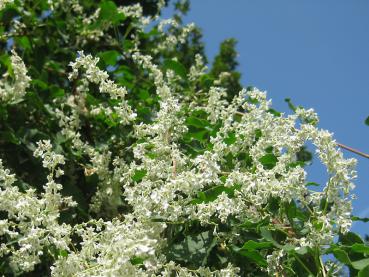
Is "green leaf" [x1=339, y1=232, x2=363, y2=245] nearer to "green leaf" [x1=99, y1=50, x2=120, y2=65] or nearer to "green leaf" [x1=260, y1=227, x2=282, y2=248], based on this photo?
"green leaf" [x1=260, y1=227, x2=282, y2=248]

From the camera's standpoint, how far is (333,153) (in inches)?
87.8

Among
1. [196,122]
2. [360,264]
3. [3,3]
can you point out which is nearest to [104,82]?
[196,122]

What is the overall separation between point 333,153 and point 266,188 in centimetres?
29

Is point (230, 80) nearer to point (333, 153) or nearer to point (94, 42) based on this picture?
point (94, 42)

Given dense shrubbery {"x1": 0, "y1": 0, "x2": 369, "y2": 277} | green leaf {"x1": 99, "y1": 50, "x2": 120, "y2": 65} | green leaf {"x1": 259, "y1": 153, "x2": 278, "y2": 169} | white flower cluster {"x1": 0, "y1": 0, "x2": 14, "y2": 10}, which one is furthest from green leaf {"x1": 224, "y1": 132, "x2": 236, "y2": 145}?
white flower cluster {"x1": 0, "y1": 0, "x2": 14, "y2": 10}

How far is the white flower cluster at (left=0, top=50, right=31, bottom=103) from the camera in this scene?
347 cm

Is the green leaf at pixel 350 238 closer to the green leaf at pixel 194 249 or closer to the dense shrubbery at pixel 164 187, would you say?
the dense shrubbery at pixel 164 187

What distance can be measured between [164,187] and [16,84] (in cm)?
159

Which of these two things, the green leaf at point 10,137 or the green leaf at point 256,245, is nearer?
the green leaf at point 256,245

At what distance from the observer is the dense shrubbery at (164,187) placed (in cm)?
225

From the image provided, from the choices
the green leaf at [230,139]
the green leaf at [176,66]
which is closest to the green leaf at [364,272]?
the green leaf at [230,139]

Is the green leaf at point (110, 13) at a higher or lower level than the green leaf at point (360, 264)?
→ higher

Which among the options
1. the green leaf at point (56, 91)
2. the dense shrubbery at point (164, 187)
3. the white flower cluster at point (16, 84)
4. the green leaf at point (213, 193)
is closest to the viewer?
the dense shrubbery at point (164, 187)

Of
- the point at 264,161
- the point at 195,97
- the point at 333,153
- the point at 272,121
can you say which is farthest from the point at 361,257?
the point at 195,97
